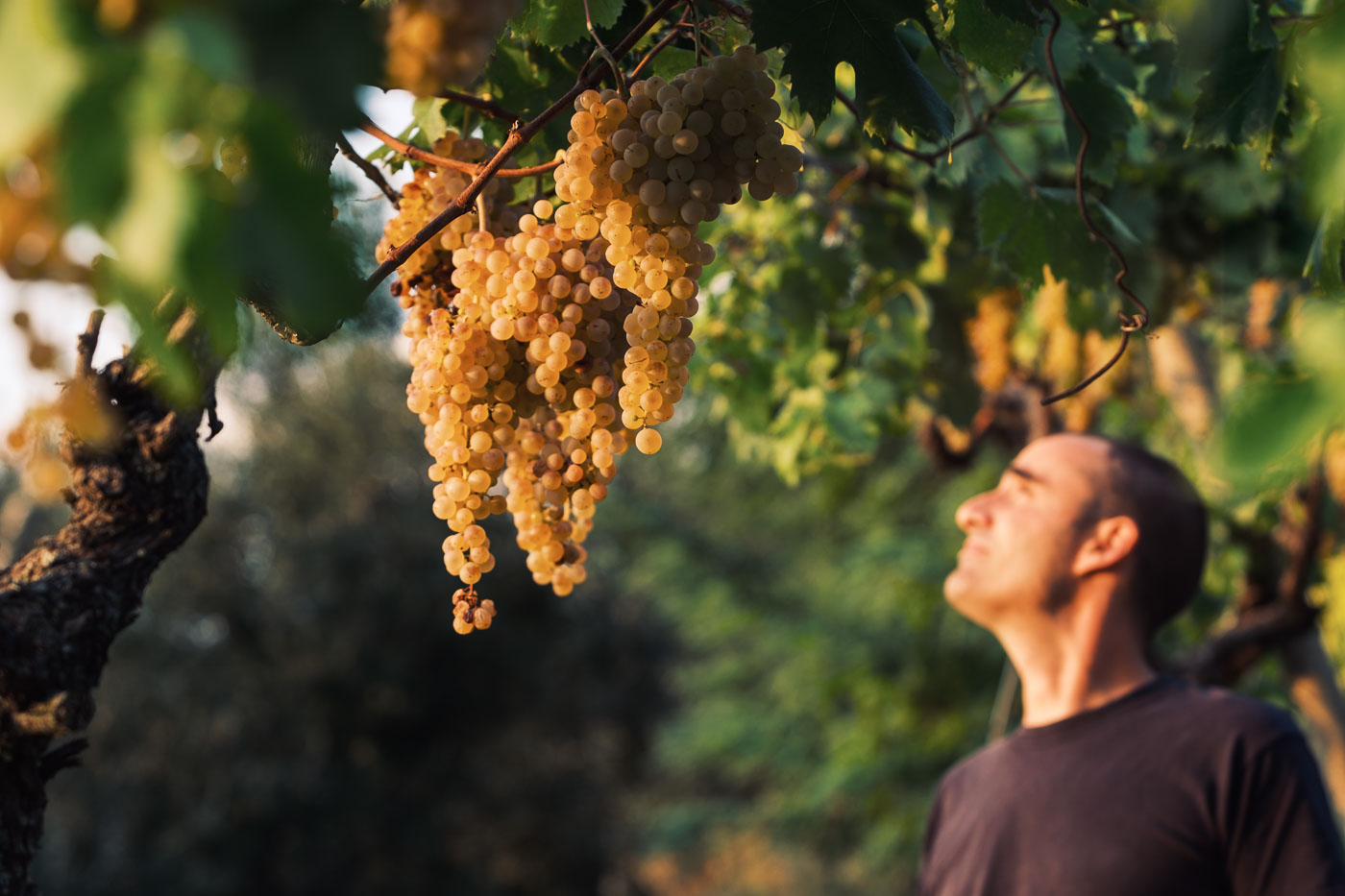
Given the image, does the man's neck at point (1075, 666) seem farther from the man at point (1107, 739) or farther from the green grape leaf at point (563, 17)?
the green grape leaf at point (563, 17)

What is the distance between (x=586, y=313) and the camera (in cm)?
84

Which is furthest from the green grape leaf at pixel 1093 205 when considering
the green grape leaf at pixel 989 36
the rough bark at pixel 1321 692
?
the rough bark at pixel 1321 692

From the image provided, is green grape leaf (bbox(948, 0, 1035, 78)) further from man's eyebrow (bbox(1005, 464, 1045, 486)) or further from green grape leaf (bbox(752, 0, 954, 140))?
man's eyebrow (bbox(1005, 464, 1045, 486))

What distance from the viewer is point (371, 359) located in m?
10.9

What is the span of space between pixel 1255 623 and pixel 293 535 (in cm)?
833

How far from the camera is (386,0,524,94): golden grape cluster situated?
46cm

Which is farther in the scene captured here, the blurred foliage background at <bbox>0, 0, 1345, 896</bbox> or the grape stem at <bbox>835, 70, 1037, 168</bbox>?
the grape stem at <bbox>835, 70, 1037, 168</bbox>

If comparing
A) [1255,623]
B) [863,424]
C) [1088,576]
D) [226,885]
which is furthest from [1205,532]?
[226,885]

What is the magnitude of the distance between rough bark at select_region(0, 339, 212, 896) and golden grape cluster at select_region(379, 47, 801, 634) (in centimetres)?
39

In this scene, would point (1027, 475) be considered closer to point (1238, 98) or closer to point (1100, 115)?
point (1100, 115)

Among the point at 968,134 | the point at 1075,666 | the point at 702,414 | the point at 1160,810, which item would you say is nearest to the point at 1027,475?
the point at 1075,666

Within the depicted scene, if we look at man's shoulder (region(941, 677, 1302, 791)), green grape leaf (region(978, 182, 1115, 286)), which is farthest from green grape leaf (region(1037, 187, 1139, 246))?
man's shoulder (region(941, 677, 1302, 791))

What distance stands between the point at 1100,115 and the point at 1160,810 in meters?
1.04

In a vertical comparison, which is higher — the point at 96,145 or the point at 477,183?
the point at 477,183
